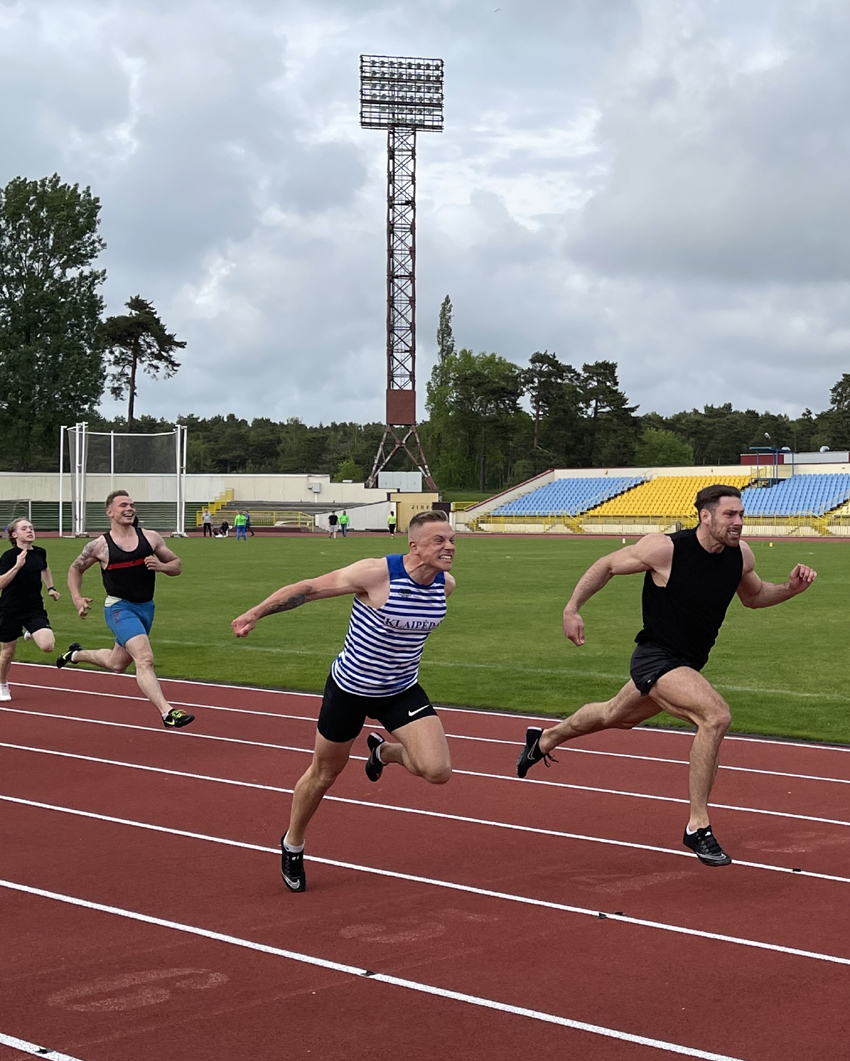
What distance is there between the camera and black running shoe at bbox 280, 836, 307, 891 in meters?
6.42

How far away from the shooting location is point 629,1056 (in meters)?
4.43

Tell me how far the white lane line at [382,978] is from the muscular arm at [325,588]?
4.58ft

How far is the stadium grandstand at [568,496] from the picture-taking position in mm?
73750

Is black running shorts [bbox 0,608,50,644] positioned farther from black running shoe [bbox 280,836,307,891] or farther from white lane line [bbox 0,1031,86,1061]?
white lane line [bbox 0,1031,86,1061]

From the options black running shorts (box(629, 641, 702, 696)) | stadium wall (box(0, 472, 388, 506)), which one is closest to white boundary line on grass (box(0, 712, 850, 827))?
black running shorts (box(629, 641, 702, 696))

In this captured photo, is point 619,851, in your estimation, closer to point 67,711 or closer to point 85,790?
point 85,790

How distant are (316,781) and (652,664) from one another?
2174mm

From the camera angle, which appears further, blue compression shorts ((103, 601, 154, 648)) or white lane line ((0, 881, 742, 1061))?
blue compression shorts ((103, 601, 154, 648))

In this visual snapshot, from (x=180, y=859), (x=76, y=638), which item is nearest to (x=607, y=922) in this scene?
(x=180, y=859)

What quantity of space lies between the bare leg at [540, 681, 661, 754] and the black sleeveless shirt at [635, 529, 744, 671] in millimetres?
409

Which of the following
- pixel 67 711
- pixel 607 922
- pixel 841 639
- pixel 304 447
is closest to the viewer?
pixel 607 922

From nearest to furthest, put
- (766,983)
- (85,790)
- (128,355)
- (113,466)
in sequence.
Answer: (766,983) → (85,790) → (113,466) → (128,355)

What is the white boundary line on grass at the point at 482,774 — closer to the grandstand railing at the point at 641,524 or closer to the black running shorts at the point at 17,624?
the black running shorts at the point at 17,624

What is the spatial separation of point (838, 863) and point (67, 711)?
7.89m
